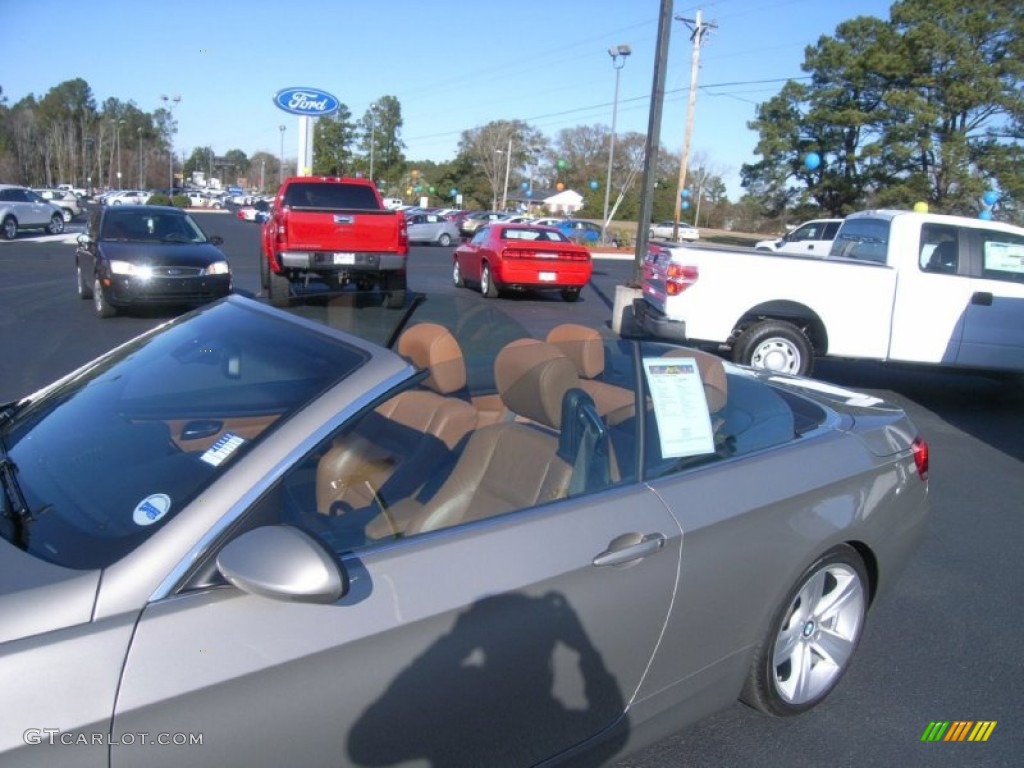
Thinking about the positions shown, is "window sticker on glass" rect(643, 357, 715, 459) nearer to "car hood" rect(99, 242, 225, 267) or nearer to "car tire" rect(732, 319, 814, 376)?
"car tire" rect(732, 319, 814, 376)

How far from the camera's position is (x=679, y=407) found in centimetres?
283

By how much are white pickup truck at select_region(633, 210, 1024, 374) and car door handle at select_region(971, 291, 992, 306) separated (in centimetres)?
1

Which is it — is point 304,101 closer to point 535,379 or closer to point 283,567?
point 535,379

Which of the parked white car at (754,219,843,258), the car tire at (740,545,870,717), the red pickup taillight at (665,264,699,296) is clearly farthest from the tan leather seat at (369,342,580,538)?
the parked white car at (754,219,843,258)

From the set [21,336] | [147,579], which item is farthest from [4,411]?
[21,336]

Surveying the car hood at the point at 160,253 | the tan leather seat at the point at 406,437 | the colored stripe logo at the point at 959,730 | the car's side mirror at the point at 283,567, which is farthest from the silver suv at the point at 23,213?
the colored stripe logo at the point at 959,730

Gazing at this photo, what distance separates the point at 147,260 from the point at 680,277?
24.0 feet

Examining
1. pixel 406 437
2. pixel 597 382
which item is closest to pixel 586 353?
pixel 597 382

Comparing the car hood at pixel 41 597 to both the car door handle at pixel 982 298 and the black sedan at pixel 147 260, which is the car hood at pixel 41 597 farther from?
the black sedan at pixel 147 260

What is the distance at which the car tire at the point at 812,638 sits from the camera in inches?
114

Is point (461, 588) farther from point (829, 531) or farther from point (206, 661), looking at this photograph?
point (829, 531)

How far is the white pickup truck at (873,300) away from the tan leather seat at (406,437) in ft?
20.0

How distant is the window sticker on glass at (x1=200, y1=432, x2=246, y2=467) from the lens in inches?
81.5

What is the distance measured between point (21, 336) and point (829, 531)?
33.6 ft
